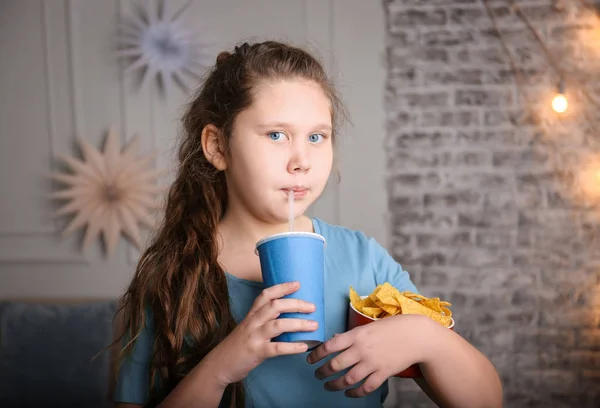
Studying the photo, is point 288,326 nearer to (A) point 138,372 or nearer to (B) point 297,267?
(B) point 297,267

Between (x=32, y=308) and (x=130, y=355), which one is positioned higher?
(x=130, y=355)

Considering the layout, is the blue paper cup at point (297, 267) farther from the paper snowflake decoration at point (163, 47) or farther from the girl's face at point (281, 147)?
the paper snowflake decoration at point (163, 47)

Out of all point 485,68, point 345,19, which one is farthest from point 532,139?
point 345,19

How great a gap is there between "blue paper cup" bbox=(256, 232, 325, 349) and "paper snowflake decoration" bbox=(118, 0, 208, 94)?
100.0 inches

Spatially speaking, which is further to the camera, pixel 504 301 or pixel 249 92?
pixel 504 301

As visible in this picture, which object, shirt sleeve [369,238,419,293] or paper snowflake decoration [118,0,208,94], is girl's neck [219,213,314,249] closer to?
shirt sleeve [369,238,419,293]

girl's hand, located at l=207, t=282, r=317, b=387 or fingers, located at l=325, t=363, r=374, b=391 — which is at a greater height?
girl's hand, located at l=207, t=282, r=317, b=387

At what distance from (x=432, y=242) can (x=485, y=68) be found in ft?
3.31

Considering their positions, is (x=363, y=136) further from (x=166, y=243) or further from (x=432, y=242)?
(x=166, y=243)

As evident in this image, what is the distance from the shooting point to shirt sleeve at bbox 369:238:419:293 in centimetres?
133

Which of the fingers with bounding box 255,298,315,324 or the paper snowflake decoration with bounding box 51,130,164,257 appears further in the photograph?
the paper snowflake decoration with bounding box 51,130,164,257

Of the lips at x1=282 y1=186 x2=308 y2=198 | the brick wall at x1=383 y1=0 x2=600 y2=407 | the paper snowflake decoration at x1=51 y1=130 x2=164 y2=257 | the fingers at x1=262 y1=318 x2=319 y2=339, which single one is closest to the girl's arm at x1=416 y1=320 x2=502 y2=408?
the fingers at x1=262 y1=318 x2=319 y2=339

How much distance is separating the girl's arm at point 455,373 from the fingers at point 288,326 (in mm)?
207

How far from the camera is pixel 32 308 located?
9.73 feet
